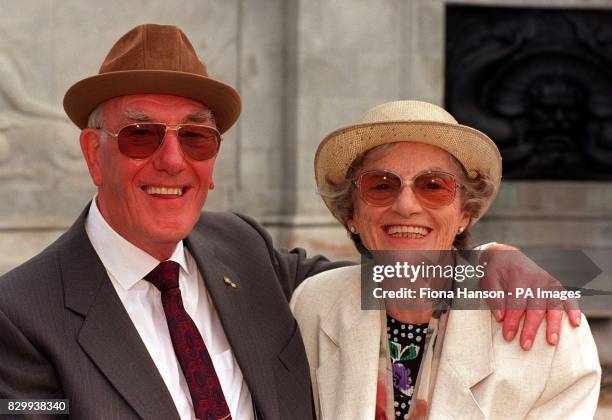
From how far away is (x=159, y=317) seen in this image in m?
3.08

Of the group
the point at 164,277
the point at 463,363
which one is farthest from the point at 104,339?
the point at 463,363

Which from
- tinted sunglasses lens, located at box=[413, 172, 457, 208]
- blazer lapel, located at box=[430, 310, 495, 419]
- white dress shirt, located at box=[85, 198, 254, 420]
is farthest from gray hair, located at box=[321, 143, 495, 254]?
white dress shirt, located at box=[85, 198, 254, 420]

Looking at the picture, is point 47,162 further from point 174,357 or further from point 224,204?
point 174,357

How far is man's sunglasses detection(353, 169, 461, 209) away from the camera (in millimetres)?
3059

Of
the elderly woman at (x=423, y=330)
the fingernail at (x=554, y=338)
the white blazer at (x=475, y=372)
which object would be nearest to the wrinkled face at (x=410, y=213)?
the elderly woman at (x=423, y=330)

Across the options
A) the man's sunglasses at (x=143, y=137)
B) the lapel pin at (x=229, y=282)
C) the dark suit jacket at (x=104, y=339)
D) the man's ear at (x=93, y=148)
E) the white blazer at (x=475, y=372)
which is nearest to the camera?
the dark suit jacket at (x=104, y=339)

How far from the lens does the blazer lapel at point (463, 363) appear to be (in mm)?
2943

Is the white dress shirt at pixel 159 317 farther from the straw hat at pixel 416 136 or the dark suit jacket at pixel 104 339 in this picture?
the straw hat at pixel 416 136

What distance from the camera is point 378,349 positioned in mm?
3145

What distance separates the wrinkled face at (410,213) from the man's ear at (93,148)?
3.19 feet

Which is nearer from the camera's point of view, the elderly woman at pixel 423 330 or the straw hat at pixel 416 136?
the elderly woman at pixel 423 330

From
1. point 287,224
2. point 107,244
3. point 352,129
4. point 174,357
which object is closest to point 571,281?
point 352,129

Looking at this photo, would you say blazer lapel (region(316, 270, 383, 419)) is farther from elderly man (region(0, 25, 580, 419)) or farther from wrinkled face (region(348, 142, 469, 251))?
wrinkled face (region(348, 142, 469, 251))

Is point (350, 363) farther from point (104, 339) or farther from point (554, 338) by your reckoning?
point (104, 339)
